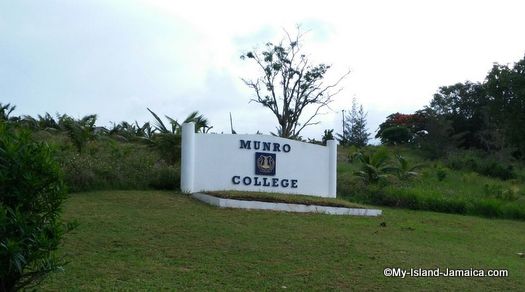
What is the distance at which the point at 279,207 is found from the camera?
12148mm

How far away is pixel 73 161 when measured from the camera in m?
13.2

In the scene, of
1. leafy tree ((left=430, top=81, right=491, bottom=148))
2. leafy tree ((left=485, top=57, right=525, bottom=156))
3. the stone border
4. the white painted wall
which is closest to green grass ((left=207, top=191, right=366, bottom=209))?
the stone border

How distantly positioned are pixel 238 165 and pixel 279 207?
198 centimetres

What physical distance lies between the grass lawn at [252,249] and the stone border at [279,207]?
36 centimetres

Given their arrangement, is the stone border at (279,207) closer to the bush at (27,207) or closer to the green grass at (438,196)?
the green grass at (438,196)

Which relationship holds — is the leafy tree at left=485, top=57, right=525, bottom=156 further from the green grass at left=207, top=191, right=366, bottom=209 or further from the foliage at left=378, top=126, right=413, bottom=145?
the green grass at left=207, top=191, right=366, bottom=209

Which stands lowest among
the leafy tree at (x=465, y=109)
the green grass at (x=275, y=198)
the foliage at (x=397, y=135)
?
the green grass at (x=275, y=198)

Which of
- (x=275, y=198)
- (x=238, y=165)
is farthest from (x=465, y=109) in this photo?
(x=275, y=198)

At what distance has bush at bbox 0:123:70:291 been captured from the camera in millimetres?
4375

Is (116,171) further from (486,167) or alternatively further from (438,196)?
(486,167)

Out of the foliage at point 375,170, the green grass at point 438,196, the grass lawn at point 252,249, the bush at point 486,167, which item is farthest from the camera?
the bush at point 486,167

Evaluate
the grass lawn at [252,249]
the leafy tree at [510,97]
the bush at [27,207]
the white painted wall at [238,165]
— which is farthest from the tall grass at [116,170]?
the leafy tree at [510,97]

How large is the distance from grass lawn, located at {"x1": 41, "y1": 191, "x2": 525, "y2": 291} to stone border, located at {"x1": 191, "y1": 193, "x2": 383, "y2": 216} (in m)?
0.36

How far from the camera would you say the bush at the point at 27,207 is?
14.4ft
